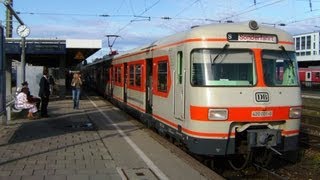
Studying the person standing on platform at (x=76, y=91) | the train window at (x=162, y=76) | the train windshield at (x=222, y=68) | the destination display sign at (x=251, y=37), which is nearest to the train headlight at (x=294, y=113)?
the train windshield at (x=222, y=68)

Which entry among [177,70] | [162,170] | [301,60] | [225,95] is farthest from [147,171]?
[301,60]

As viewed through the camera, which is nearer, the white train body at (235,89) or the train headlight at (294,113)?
the white train body at (235,89)

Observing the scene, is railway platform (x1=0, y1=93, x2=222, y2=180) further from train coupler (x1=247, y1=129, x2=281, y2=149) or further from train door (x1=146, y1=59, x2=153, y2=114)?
train coupler (x1=247, y1=129, x2=281, y2=149)

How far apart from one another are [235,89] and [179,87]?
1538 mm

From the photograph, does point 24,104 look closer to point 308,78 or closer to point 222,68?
point 222,68

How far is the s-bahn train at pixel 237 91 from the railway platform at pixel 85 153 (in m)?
0.75

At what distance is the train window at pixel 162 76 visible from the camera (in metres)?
12.3

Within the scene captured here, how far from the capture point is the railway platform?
345 inches

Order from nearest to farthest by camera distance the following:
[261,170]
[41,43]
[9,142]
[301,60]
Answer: [261,170] → [9,142] → [41,43] → [301,60]

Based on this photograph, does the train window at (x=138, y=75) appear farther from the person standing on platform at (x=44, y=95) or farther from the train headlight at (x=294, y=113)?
the train headlight at (x=294, y=113)

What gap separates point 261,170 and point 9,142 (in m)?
5.62

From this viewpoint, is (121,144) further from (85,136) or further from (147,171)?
(147,171)

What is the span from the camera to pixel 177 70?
11.1 meters

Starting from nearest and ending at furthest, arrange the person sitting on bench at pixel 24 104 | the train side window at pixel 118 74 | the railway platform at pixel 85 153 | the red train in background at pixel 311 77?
the railway platform at pixel 85 153 < the person sitting on bench at pixel 24 104 < the train side window at pixel 118 74 < the red train in background at pixel 311 77
